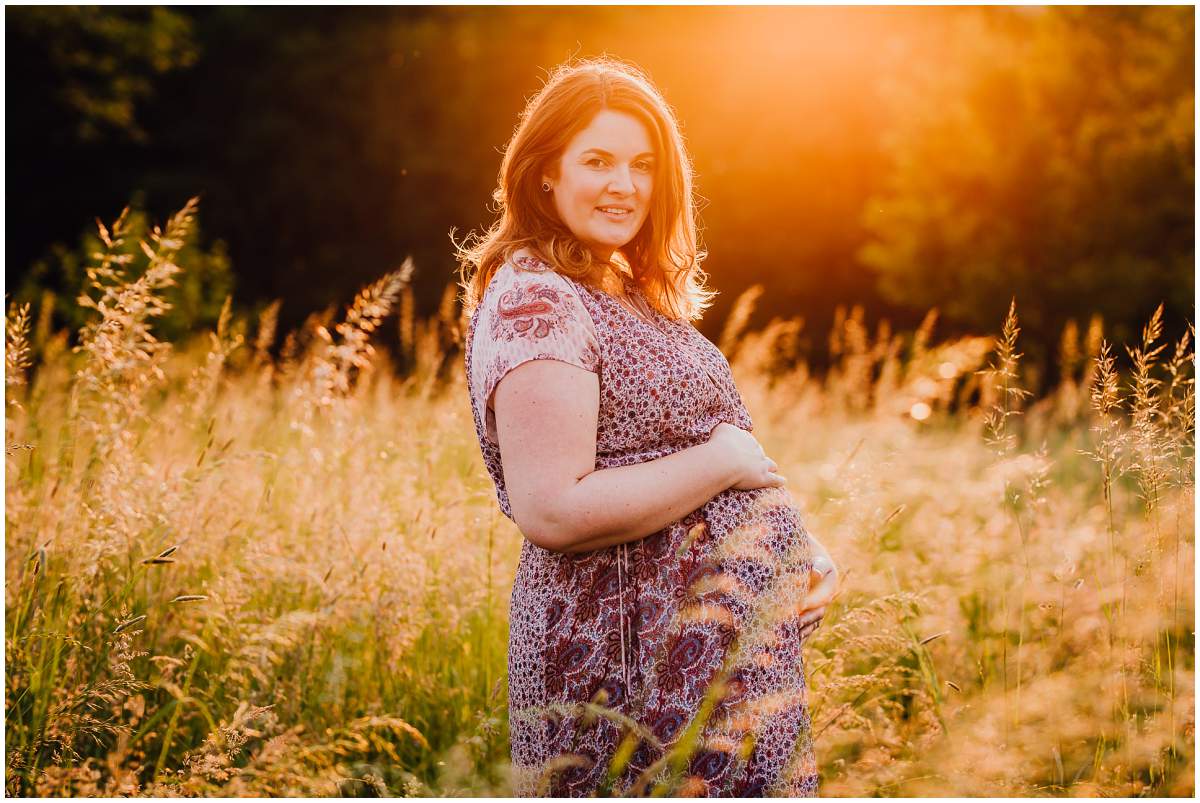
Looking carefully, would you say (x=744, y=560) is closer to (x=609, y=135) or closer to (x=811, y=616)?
(x=811, y=616)

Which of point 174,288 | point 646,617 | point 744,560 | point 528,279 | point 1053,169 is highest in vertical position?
point 1053,169

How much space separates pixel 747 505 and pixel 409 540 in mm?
1410

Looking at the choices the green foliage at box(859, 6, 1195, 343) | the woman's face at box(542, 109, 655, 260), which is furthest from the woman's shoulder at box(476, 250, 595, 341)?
the green foliage at box(859, 6, 1195, 343)

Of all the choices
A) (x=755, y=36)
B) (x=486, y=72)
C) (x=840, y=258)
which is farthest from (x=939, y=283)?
(x=486, y=72)

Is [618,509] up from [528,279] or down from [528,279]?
down

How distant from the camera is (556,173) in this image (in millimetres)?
2000

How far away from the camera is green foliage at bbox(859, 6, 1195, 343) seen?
36.8 ft

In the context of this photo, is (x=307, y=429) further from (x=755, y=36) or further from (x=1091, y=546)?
(x=755, y=36)

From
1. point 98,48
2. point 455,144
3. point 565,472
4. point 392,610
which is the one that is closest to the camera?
point 565,472

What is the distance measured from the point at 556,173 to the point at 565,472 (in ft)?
2.26

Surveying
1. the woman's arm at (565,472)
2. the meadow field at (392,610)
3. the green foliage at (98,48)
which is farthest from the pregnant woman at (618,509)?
the green foliage at (98,48)

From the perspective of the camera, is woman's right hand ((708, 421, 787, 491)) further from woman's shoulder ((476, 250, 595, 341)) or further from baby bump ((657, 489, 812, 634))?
woman's shoulder ((476, 250, 595, 341))

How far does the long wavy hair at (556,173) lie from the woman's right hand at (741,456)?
351 millimetres

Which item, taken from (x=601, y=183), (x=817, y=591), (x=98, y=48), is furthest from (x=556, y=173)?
(x=98, y=48)
